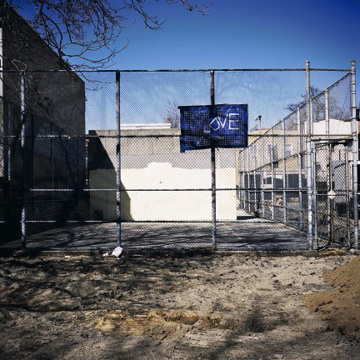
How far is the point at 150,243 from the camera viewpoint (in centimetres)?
927

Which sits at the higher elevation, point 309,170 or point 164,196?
point 309,170

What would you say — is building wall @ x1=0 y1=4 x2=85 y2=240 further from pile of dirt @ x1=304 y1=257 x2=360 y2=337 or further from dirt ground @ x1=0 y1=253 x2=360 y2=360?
pile of dirt @ x1=304 y1=257 x2=360 y2=337

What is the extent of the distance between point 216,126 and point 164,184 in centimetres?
954

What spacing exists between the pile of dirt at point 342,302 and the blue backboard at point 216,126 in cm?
352

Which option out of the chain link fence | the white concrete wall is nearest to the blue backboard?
the chain link fence

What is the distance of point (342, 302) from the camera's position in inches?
180

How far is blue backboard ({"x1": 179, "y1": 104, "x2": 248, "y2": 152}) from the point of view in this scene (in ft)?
26.0

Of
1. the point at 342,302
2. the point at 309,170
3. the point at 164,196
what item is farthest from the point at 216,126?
the point at 164,196

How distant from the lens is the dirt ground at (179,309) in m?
3.56

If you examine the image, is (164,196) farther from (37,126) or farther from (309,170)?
(309,170)

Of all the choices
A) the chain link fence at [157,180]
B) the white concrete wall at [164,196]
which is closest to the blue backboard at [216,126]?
the chain link fence at [157,180]

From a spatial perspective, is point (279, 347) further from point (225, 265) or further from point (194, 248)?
point (194, 248)

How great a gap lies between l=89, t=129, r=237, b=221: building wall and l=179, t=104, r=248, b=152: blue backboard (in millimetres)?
8433

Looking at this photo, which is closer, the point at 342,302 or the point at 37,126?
the point at 342,302
